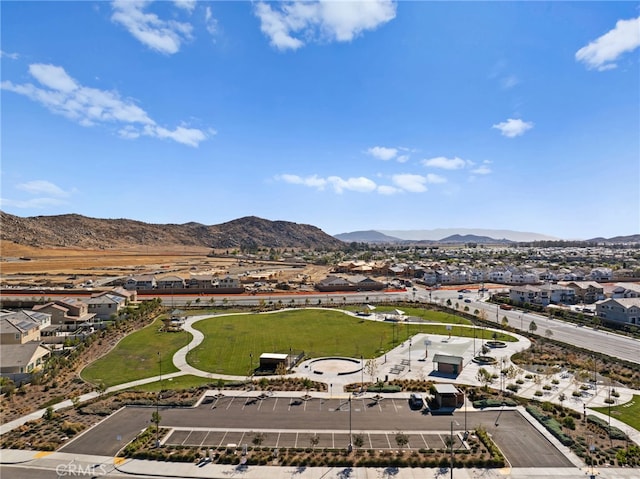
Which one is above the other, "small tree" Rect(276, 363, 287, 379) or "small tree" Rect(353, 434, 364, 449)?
"small tree" Rect(276, 363, 287, 379)

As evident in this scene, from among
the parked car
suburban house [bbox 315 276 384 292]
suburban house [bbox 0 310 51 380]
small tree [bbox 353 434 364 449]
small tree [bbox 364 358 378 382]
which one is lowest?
small tree [bbox 353 434 364 449]

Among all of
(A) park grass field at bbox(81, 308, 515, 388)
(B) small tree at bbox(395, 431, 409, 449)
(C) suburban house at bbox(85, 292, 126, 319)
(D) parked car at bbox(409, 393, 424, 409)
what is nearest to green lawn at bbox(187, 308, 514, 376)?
(A) park grass field at bbox(81, 308, 515, 388)

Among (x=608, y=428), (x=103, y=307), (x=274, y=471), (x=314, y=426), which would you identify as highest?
(x=103, y=307)

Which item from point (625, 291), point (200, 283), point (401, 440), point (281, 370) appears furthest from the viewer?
point (200, 283)

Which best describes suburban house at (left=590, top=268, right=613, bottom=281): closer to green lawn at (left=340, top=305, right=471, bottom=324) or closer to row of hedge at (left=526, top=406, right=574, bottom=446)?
green lawn at (left=340, top=305, right=471, bottom=324)

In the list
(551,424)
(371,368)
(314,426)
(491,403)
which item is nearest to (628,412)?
(551,424)
